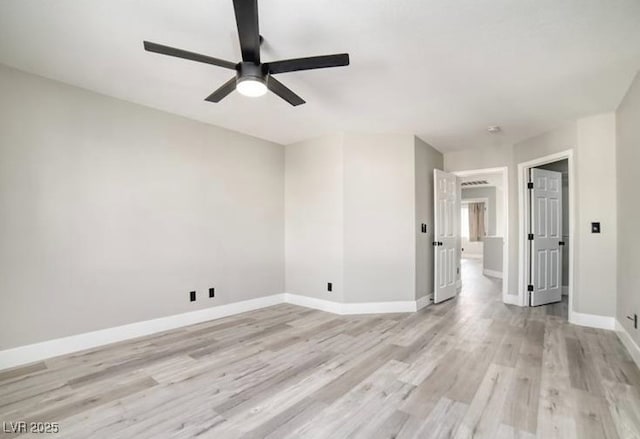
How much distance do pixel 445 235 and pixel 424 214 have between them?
60 cm

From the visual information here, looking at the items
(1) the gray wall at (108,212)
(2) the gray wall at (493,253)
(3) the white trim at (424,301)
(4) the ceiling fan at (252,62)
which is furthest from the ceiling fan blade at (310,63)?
(2) the gray wall at (493,253)

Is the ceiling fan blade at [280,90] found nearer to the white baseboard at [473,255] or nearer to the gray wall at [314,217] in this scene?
the gray wall at [314,217]

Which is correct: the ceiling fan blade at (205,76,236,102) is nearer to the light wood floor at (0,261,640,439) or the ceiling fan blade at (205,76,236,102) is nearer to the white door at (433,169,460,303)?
the light wood floor at (0,261,640,439)

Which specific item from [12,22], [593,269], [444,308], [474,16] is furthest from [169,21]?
[593,269]

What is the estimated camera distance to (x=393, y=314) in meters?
4.09

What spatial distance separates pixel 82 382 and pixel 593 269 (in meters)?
5.05

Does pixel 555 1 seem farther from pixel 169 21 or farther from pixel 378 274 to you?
pixel 378 274

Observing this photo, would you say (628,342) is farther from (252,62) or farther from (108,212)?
(108,212)

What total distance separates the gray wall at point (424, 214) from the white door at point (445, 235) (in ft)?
0.32

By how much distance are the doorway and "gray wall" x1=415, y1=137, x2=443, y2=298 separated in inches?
33.9

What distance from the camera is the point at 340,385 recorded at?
2.24 m

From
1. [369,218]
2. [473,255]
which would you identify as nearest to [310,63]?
[369,218]

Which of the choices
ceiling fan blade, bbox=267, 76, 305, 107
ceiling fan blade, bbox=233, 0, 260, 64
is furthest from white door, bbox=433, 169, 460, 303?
ceiling fan blade, bbox=233, 0, 260, 64

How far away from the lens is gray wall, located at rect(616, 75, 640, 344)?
2670 millimetres
